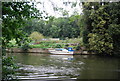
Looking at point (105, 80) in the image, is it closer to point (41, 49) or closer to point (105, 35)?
point (105, 35)

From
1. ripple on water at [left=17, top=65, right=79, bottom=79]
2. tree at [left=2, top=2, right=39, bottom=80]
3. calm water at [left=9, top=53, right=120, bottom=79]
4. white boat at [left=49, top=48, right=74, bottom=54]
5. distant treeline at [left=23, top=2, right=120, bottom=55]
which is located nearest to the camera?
tree at [left=2, top=2, right=39, bottom=80]

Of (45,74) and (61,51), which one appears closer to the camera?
(45,74)

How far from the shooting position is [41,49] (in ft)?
36.1

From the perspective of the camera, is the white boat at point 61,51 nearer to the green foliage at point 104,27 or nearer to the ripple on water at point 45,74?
the green foliage at point 104,27

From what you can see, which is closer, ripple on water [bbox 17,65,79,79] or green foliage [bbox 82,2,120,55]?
ripple on water [bbox 17,65,79,79]

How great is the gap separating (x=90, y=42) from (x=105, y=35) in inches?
40.1

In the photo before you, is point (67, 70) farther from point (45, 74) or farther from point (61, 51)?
point (61, 51)

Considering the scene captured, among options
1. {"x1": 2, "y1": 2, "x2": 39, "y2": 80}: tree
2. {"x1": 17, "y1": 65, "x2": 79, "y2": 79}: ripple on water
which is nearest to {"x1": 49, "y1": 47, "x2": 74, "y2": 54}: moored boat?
{"x1": 17, "y1": 65, "x2": 79, "y2": 79}: ripple on water

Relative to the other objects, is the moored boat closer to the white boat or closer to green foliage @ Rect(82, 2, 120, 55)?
the white boat

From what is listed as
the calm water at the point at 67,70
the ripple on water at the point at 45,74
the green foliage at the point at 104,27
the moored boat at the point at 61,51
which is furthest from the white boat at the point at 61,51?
the ripple on water at the point at 45,74

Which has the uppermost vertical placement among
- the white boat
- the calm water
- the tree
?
the tree

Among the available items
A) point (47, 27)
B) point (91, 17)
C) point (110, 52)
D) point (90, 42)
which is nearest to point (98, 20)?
point (91, 17)

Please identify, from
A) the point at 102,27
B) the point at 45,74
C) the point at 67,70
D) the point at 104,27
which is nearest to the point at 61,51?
the point at 102,27

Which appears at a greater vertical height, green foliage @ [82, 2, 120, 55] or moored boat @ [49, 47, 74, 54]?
green foliage @ [82, 2, 120, 55]
